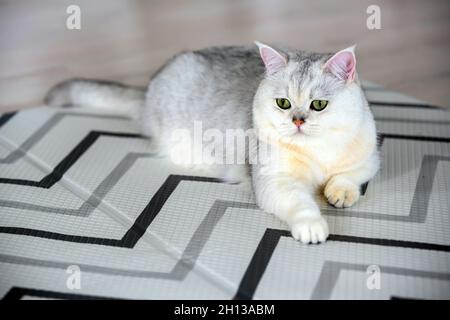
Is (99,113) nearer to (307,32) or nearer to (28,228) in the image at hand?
(28,228)

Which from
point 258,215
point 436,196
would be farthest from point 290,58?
point 436,196

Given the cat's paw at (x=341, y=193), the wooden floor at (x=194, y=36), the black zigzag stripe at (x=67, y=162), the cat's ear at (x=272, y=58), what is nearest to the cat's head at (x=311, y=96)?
the cat's ear at (x=272, y=58)

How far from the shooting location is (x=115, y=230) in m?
1.78

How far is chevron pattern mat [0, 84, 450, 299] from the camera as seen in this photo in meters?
1.55

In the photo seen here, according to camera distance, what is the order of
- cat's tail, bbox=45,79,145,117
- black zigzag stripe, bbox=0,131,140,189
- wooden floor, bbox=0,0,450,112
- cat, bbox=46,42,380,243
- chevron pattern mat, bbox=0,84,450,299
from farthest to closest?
wooden floor, bbox=0,0,450,112
cat's tail, bbox=45,79,145,117
black zigzag stripe, bbox=0,131,140,189
cat, bbox=46,42,380,243
chevron pattern mat, bbox=0,84,450,299

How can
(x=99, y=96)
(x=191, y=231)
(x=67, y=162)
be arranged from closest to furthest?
(x=191, y=231), (x=67, y=162), (x=99, y=96)

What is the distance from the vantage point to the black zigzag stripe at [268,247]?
155cm

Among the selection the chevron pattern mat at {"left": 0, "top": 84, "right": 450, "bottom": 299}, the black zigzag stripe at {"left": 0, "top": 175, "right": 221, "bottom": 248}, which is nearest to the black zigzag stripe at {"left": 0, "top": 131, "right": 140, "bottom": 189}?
the chevron pattern mat at {"left": 0, "top": 84, "right": 450, "bottom": 299}

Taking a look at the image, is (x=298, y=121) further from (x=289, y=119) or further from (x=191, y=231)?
(x=191, y=231)

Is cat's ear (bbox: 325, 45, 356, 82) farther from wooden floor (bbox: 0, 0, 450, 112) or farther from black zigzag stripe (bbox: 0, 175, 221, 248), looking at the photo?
wooden floor (bbox: 0, 0, 450, 112)

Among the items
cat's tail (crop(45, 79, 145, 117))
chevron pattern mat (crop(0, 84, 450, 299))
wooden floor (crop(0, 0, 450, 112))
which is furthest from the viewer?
wooden floor (crop(0, 0, 450, 112))

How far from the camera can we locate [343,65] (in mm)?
1630

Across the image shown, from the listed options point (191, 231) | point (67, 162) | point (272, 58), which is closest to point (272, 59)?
point (272, 58)

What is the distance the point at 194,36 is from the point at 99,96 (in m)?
0.98
